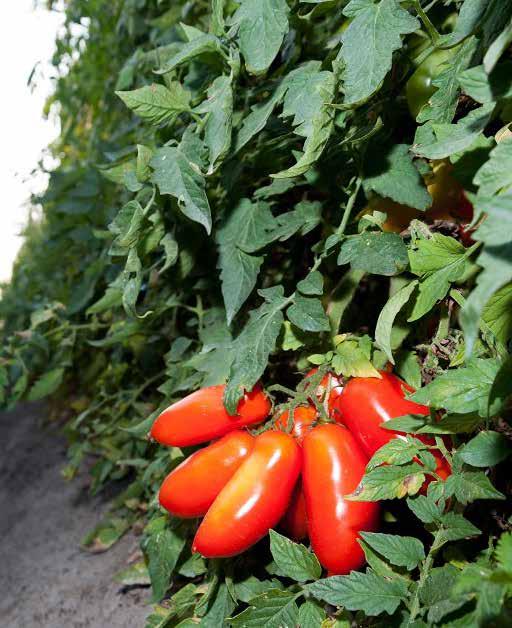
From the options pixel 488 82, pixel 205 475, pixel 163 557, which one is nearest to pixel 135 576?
pixel 163 557

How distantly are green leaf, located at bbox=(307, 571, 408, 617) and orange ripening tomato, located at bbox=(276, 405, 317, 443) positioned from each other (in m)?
0.16

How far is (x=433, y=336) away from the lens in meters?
Answer: 0.67

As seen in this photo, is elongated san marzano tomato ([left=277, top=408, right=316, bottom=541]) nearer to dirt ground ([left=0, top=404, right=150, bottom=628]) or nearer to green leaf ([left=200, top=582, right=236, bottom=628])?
green leaf ([left=200, top=582, right=236, bottom=628])

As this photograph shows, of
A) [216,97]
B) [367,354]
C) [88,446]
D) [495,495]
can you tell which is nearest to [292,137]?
[216,97]

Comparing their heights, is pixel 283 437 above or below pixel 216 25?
below

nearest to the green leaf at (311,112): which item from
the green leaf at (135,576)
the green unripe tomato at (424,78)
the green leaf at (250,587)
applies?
the green unripe tomato at (424,78)

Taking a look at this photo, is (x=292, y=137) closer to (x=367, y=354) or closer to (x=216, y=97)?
(x=216, y=97)

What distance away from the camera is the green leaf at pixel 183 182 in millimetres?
640

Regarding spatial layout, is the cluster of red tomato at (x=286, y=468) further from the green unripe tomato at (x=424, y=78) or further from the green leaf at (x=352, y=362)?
the green unripe tomato at (x=424, y=78)

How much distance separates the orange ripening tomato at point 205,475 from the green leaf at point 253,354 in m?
0.04

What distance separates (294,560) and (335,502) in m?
0.07

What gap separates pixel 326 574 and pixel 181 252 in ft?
1.43

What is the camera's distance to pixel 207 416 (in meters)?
0.69

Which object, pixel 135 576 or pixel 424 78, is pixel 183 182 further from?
pixel 135 576
